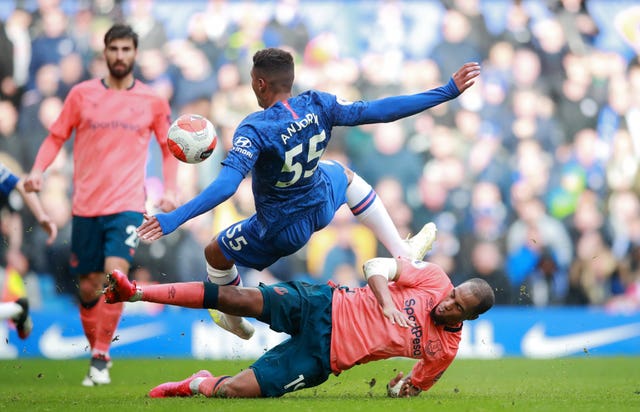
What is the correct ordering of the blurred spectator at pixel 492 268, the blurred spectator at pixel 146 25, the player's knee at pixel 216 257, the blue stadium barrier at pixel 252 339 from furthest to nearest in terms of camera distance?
the blurred spectator at pixel 146 25, the blurred spectator at pixel 492 268, the blue stadium barrier at pixel 252 339, the player's knee at pixel 216 257

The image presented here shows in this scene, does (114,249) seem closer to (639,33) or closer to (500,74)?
(500,74)

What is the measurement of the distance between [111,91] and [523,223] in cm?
627

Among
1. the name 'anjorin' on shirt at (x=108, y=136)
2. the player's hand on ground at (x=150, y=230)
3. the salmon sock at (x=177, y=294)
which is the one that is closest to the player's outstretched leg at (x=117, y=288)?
the salmon sock at (x=177, y=294)

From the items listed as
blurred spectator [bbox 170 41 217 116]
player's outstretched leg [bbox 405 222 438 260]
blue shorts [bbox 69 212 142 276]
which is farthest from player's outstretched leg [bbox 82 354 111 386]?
blurred spectator [bbox 170 41 217 116]

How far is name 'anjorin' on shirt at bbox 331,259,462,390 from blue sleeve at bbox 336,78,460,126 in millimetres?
1008

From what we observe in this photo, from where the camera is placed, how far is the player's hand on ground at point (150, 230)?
6.17 m

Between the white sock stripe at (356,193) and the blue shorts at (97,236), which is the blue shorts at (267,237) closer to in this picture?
the white sock stripe at (356,193)

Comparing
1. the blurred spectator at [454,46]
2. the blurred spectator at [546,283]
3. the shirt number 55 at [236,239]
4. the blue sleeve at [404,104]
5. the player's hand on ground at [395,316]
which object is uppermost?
the blurred spectator at [454,46]

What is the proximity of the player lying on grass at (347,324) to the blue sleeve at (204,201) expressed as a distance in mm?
694

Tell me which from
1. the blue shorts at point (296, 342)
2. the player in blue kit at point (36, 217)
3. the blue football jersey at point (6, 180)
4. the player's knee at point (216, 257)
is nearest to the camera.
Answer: the blue shorts at point (296, 342)

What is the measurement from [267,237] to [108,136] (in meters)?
2.58

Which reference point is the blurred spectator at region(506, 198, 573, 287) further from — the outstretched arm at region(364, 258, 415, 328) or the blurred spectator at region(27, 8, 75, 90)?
the outstretched arm at region(364, 258, 415, 328)

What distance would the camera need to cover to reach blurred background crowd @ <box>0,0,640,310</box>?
43.4ft

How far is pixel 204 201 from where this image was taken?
642 centimetres
